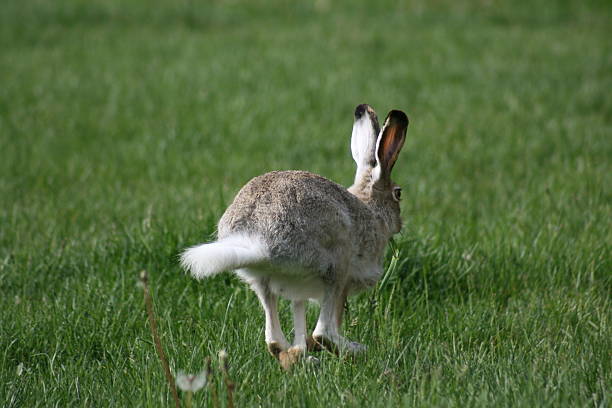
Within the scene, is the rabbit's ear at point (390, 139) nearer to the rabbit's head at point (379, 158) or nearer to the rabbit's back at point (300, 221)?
the rabbit's head at point (379, 158)

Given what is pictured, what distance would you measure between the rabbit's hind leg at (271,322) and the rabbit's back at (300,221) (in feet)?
0.96

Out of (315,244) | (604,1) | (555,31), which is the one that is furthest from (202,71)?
(604,1)

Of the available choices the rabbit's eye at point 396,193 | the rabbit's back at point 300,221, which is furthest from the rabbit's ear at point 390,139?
the rabbit's back at point 300,221

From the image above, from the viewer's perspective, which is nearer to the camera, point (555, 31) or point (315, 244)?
point (315, 244)

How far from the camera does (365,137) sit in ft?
13.4

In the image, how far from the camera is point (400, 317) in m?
4.19

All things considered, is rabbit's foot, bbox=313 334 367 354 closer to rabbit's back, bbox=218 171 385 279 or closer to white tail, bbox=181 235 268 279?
rabbit's back, bbox=218 171 385 279

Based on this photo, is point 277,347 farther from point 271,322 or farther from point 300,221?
point 300,221

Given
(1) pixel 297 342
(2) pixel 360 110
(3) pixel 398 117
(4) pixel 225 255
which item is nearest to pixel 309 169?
(2) pixel 360 110

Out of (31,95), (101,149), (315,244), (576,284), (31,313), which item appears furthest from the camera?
(31,95)

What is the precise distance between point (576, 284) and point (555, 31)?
9589 mm

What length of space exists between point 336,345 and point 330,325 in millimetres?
94

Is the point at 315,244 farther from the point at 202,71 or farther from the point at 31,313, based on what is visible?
the point at 202,71

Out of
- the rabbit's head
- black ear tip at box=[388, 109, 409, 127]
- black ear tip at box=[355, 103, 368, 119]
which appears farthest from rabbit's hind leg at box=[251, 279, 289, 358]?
black ear tip at box=[355, 103, 368, 119]
